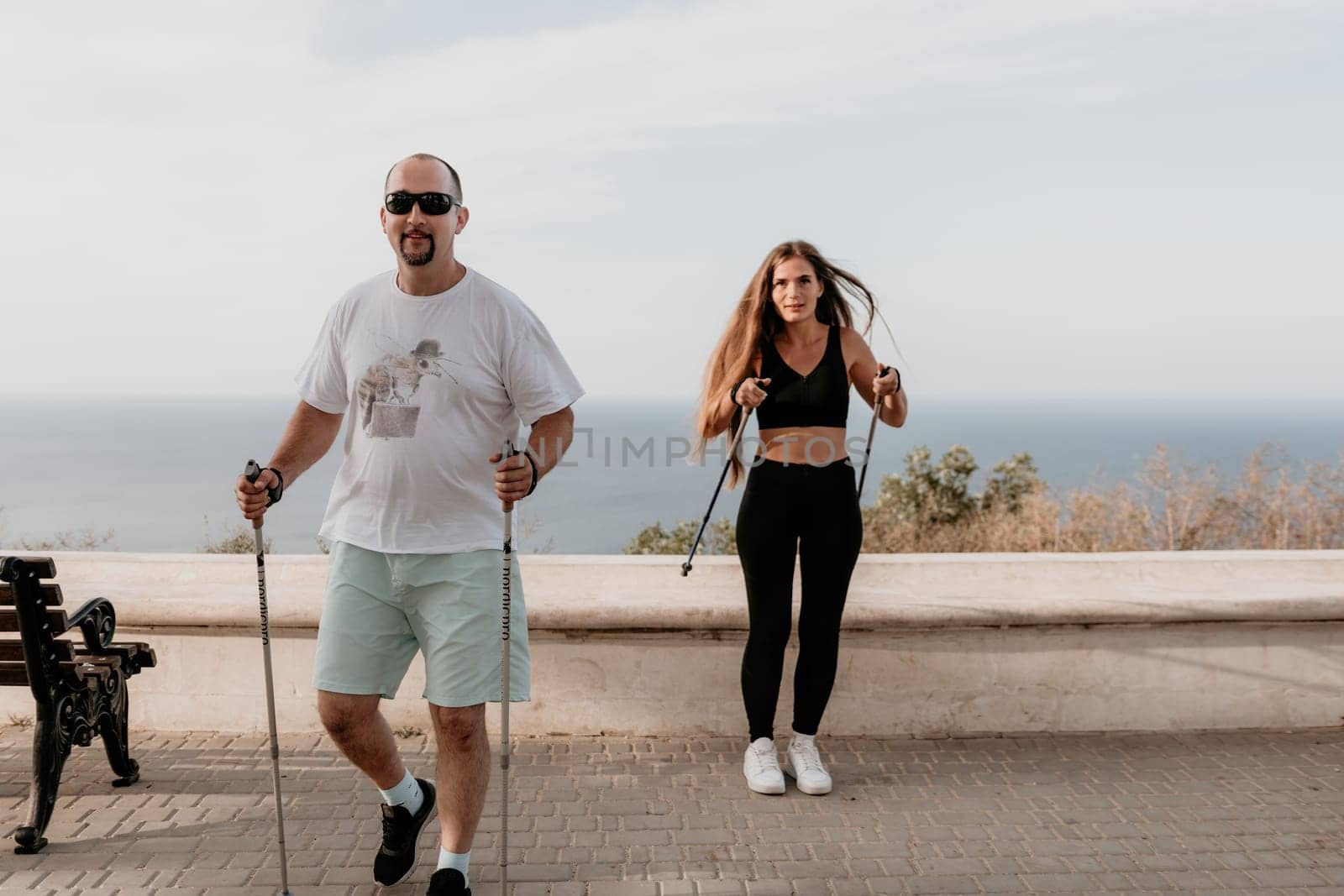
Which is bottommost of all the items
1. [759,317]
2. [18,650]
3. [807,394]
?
[18,650]

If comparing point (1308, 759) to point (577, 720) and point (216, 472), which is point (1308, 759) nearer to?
point (577, 720)

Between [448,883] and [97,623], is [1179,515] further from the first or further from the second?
[97,623]

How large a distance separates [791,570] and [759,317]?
3.48ft

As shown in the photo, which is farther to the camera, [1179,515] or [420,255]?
[1179,515]

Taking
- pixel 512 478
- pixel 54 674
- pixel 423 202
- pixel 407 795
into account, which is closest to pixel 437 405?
pixel 512 478

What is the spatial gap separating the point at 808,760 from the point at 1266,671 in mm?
2322

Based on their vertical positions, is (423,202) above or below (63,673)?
above

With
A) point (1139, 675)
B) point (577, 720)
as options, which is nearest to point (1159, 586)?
point (1139, 675)

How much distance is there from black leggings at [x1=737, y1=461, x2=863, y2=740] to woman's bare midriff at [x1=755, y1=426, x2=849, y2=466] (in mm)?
32

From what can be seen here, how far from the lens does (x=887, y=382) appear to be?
14.4ft

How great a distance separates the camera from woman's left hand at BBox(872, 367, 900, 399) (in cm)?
438

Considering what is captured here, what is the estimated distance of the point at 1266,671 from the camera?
5.07 metres

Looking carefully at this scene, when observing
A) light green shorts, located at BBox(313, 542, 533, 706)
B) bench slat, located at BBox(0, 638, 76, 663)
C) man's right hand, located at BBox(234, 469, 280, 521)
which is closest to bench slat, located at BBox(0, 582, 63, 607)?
bench slat, located at BBox(0, 638, 76, 663)

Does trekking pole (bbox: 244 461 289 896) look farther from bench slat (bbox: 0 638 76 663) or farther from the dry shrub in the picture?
the dry shrub
